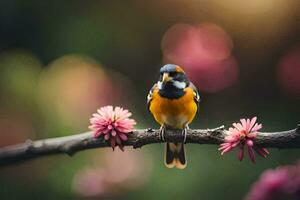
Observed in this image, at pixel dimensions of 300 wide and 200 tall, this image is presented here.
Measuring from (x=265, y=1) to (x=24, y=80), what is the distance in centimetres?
40

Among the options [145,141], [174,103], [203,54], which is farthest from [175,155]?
[203,54]

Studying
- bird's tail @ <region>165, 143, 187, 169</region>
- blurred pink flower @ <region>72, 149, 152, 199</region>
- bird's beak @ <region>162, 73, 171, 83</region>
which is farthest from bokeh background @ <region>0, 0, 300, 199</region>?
bird's beak @ <region>162, 73, 171, 83</region>

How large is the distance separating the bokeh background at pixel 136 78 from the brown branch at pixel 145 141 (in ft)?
0.73

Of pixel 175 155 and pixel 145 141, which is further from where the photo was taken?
pixel 175 155

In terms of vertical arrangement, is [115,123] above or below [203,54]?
below

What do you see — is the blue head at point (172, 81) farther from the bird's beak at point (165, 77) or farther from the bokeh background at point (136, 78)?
the bokeh background at point (136, 78)

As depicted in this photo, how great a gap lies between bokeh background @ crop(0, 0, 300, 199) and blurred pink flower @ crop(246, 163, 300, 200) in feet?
0.72

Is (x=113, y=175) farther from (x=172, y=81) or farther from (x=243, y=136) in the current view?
(x=243, y=136)

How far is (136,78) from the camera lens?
1.18 m

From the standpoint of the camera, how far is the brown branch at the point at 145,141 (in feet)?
1.79

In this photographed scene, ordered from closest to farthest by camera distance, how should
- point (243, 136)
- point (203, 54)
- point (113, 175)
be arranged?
point (243, 136) → point (113, 175) → point (203, 54)

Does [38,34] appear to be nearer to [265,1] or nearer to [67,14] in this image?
[67,14]

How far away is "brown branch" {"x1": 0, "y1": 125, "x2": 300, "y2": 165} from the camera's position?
1.79ft

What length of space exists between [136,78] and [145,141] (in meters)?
0.59
